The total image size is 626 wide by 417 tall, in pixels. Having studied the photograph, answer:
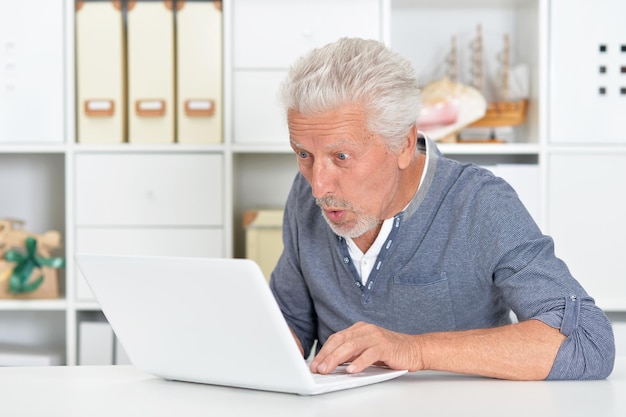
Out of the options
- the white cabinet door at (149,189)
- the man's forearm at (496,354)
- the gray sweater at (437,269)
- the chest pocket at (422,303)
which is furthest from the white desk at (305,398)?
the white cabinet door at (149,189)

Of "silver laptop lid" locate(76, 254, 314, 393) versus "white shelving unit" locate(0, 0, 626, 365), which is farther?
"white shelving unit" locate(0, 0, 626, 365)

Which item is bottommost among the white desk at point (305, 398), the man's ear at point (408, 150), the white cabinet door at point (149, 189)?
the white desk at point (305, 398)

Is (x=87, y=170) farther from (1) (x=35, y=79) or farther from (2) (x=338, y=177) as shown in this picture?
(2) (x=338, y=177)

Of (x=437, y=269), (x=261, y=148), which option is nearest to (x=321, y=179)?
(x=437, y=269)

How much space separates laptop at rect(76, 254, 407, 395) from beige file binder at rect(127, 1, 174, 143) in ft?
4.23

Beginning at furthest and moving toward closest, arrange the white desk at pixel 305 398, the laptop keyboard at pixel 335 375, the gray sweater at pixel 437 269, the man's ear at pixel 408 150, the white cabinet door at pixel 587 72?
the white cabinet door at pixel 587 72 < the man's ear at pixel 408 150 < the gray sweater at pixel 437 269 < the laptop keyboard at pixel 335 375 < the white desk at pixel 305 398

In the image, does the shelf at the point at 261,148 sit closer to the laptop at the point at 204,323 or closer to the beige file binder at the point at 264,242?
the beige file binder at the point at 264,242

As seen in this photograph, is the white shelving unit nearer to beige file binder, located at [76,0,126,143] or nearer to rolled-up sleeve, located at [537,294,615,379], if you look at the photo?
beige file binder, located at [76,0,126,143]

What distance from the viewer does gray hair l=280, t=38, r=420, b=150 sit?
51.1 inches

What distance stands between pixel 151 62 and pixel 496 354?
1.47m

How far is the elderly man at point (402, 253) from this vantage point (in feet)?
3.76

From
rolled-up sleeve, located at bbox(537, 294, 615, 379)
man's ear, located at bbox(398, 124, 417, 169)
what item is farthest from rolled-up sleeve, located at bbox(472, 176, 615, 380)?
man's ear, located at bbox(398, 124, 417, 169)

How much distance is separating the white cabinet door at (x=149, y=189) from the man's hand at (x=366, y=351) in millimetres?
1259

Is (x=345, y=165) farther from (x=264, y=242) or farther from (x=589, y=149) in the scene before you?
(x=589, y=149)
